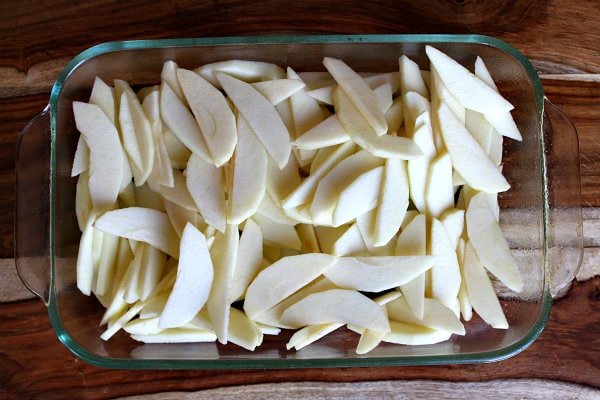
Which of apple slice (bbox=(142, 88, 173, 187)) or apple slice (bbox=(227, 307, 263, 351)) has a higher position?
apple slice (bbox=(142, 88, 173, 187))

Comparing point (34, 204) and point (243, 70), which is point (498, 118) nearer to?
point (243, 70)

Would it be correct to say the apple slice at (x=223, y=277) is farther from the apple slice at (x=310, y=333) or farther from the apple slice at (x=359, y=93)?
the apple slice at (x=359, y=93)

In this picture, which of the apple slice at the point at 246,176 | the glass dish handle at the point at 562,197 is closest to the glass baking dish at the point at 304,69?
the glass dish handle at the point at 562,197

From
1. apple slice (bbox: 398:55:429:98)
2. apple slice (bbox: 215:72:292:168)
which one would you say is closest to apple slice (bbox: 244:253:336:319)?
apple slice (bbox: 215:72:292:168)

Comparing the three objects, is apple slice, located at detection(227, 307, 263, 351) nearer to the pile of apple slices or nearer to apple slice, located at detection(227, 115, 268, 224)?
the pile of apple slices

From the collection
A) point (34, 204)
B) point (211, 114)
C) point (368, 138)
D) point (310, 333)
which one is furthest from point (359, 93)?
point (34, 204)
